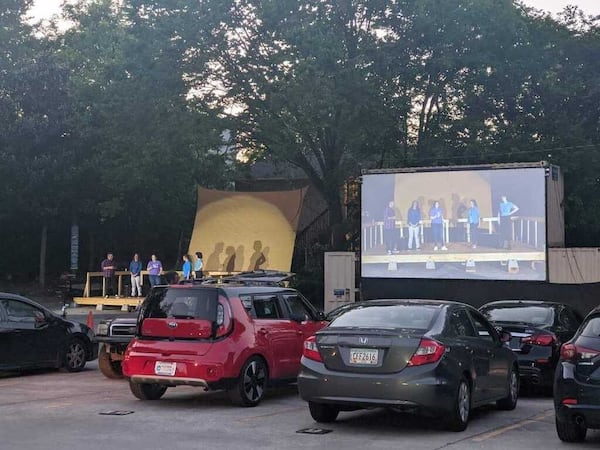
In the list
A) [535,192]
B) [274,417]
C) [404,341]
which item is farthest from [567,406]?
[535,192]

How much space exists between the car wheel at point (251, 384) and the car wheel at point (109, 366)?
3.72 m

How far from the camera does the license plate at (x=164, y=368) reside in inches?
445

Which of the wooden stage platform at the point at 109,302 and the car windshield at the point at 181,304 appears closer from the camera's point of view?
the car windshield at the point at 181,304

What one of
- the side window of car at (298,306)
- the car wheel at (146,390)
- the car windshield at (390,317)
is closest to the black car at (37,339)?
the car wheel at (146,390)

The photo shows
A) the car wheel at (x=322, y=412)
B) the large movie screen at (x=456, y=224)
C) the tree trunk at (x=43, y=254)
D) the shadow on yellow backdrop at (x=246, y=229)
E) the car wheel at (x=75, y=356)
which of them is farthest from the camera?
the tree trunk at (x=43, y=254)

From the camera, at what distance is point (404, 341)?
9.41 meters

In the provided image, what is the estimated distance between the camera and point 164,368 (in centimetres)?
1137

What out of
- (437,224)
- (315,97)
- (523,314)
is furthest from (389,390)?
(315,97)

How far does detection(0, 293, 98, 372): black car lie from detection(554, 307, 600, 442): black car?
921cm

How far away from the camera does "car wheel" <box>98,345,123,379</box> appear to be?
14.7 metres

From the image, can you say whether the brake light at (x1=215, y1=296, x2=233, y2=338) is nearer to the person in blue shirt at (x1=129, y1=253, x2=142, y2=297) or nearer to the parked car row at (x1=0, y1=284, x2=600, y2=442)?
the parked car row at (x1=0, y1=284, x2=600, y2=442)

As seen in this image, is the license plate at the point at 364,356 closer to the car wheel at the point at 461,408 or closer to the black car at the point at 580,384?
the car wheel at the point at 461,408

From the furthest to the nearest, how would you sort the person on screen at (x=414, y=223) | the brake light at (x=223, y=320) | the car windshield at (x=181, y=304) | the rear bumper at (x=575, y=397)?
1. the person on screen at (x=414, y=223)
2. the car windshield at (x=181, y=304)
3. the brake light at (x=223, y=320)
4. the rear bumper at (x=575, y=397)

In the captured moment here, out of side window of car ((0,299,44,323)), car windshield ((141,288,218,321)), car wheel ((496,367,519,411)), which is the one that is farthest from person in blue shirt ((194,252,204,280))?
car wheel ((496,367,519,411))
